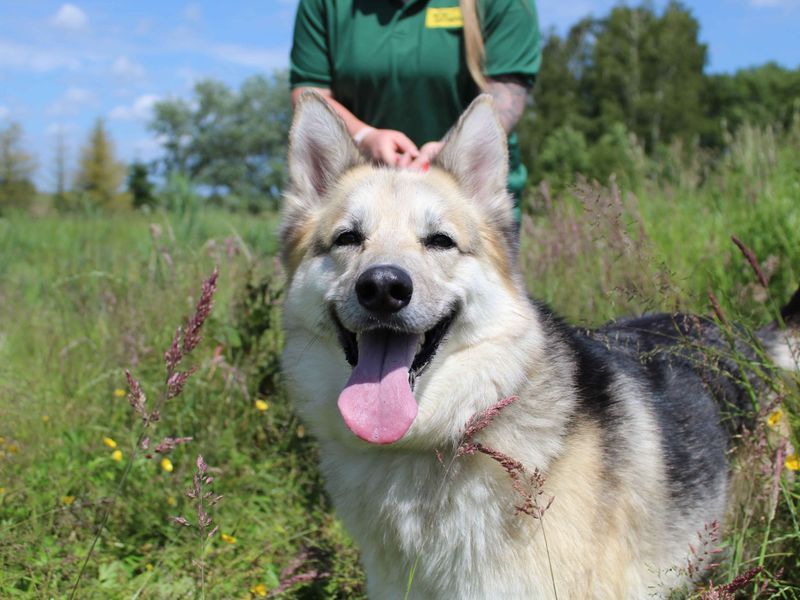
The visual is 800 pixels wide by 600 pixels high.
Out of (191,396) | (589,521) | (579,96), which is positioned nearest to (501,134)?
(589,521)

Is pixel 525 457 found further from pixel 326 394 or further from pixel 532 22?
pixel 532 22

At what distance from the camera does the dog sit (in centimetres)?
217

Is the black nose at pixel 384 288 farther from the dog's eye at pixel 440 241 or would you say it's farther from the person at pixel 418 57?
the person at pixel 418 57

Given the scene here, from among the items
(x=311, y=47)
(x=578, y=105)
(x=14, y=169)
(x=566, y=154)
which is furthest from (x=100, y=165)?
(x=311, y=47)

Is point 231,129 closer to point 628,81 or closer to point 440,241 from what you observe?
point 628,81

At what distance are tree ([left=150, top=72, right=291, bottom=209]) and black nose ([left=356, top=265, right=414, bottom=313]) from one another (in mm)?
45964

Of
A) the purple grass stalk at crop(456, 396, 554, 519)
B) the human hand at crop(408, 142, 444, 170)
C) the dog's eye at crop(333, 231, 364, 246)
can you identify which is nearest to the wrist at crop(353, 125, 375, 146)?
the human hand at crop(408, 142, 444, 170)

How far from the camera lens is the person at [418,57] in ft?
11.5

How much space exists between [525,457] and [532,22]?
7.76ft

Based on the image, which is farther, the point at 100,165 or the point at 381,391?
the point at 100,165

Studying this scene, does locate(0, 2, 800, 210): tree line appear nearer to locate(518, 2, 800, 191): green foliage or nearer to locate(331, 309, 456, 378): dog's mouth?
locate(518, 2, 800, 191): green foliage

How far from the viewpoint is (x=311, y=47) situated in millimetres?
3764

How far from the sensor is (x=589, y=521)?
85.4 inches

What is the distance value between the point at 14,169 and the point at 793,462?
51143 mm
